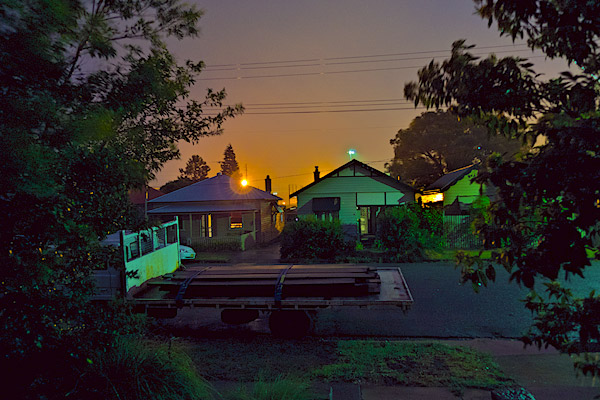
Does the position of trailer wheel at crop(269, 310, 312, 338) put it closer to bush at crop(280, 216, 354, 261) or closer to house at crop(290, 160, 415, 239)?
bush at crop(280, 216, 354, 261)

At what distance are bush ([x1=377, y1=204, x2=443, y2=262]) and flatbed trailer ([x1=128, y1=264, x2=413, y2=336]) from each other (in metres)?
10.7

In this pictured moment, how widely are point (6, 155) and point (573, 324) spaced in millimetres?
4724

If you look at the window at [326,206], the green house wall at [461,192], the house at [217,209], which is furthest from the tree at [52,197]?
the green house wall at [461,192]

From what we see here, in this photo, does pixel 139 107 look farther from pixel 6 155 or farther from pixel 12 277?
pixel 12 277

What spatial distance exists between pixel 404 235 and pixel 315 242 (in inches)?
168

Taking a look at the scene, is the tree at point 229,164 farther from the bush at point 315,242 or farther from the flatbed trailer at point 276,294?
the flatbed trailer at point 276,294

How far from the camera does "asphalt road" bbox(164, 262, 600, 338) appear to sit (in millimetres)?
8875

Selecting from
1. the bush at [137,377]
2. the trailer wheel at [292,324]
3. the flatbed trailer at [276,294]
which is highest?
the flatbed trailer at [276,294]

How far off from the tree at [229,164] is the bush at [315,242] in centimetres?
8185

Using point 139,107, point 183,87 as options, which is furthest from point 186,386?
point 183,87

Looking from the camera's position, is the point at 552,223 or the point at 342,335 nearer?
the point at 552,223

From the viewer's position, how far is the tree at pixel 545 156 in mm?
2195

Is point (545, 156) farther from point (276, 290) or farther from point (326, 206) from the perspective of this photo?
point (326, 206)

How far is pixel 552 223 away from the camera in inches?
91.7
